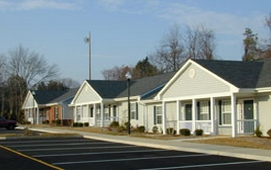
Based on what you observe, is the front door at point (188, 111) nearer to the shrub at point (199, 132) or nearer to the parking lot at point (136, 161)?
the shrub at point (199, 132)

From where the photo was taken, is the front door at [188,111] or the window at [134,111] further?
the window at [134,111]

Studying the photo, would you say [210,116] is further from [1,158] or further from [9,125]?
[9,125]

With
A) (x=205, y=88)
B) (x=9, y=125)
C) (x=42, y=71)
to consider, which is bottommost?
(x=9, y=125)

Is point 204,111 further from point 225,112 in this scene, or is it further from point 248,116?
point 248,116

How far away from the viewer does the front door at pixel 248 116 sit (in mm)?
27156

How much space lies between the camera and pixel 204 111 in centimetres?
3158

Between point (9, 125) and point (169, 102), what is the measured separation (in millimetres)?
22884

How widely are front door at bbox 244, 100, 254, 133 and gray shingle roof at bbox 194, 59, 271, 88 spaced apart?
4.51 feet

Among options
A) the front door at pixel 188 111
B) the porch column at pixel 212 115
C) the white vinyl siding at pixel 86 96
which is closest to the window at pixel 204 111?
the front door at pixel 188 111

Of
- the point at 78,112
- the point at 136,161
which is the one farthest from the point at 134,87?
the point at 136,161

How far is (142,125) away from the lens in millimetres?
39500

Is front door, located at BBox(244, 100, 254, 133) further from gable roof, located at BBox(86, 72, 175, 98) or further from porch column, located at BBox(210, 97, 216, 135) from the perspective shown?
gable roof, located at BBox(86, 72, 175, 98)

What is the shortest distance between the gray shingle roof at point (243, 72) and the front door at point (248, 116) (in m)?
1.38

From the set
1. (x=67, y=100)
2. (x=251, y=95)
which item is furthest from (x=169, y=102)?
(x=67, y=100)
